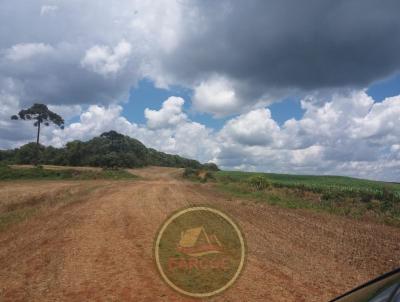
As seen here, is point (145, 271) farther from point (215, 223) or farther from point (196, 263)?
point (215, 223)

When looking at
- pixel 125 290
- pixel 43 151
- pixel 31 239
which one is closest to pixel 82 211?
pixel 31 239

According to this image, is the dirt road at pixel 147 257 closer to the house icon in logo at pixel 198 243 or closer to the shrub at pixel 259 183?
the house icon in logo at pixel 198 243

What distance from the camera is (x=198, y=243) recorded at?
9.92 m

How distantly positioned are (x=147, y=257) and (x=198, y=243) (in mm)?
2071

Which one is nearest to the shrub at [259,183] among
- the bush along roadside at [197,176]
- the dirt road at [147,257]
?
the bush along roadside at [197,176]

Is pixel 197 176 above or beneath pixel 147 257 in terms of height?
above

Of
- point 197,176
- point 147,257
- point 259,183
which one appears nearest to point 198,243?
point 147,257

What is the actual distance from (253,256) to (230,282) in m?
1.80

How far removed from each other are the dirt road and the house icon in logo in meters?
0.80

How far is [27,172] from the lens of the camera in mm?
41219

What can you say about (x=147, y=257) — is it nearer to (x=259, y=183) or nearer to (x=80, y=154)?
(x=259, y=183)

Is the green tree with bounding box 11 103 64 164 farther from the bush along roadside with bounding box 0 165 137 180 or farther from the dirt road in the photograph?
the dirt road

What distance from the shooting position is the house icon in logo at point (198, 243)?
28.8 feet

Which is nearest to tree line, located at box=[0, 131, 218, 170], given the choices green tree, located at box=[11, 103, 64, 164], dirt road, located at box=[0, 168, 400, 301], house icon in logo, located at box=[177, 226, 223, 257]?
green tree, located at box=[11, 103, 64, 164]
